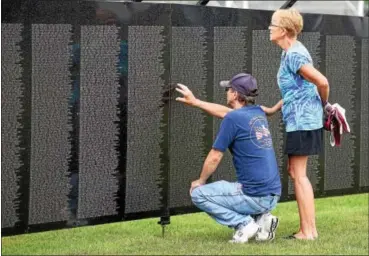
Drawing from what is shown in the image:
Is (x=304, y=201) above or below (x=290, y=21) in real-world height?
below

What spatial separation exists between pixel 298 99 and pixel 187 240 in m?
1.25

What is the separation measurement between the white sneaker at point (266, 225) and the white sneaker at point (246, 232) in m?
0.07

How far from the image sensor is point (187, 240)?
24.8 ft

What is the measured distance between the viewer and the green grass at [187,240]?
7.11m

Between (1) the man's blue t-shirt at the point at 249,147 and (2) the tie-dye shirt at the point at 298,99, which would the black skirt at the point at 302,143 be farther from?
(1) the man's blue t-shirt at the point at 249,147

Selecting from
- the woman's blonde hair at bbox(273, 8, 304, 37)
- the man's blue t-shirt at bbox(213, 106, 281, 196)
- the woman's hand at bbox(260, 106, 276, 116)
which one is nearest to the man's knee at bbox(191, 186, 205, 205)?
the man's blue t-shirt at bbox(213, 106, 281, 196)

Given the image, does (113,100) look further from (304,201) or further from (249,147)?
(304,201)

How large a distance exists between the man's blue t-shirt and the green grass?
0.42 metres

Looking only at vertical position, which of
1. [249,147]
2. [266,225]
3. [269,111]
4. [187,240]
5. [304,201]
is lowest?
[187,240]

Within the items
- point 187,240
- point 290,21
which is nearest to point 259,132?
point 290,21

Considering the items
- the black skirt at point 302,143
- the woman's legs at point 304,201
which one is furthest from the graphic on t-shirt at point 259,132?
the woman's legs at point 304,201

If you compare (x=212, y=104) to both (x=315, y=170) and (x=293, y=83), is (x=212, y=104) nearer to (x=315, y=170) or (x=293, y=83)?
(x=293, y=83)

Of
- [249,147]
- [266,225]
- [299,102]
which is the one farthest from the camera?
[299,102]

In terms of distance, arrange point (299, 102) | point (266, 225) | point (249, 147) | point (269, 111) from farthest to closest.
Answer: point (269, 111) → point (299, 102) → point (266, 225) → point (249, 147)
